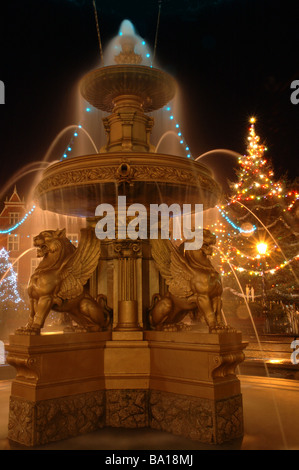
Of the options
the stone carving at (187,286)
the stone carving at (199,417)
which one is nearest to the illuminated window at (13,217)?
the stone carving at (187,286)

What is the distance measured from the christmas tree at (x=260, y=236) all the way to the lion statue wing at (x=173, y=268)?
14.3 meters

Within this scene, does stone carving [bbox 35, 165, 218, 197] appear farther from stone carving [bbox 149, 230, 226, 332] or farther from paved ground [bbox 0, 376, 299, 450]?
paved ground [bbox 0, 376, 299, 450]

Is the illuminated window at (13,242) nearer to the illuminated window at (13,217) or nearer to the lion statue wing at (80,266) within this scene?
the illuminated window at (13,217)

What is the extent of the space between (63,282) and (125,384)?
138cm

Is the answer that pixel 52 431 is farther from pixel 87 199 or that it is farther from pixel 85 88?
pixel 85 88

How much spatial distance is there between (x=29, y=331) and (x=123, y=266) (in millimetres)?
1429

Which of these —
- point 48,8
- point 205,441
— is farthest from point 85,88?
point 48,8

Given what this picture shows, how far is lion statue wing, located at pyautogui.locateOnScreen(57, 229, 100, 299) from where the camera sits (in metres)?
4.97

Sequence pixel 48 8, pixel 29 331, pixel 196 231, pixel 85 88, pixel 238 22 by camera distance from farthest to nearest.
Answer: pixel 238 22 → pixel 48 8 → pixel 85 88 → pixel 196 231 → pixel 29 331

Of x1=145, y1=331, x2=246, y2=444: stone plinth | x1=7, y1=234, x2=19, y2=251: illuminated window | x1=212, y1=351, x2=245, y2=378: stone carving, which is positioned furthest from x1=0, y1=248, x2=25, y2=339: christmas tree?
x1=212, y1=351, x2=245, y2=378: stone carving

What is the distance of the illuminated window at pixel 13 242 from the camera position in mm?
31016

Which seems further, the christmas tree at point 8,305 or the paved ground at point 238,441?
the christmas tree at point 8,305

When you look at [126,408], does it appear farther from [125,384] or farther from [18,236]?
[18,236]
